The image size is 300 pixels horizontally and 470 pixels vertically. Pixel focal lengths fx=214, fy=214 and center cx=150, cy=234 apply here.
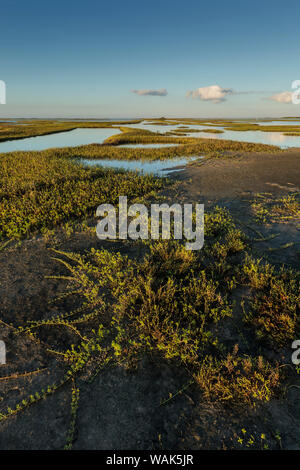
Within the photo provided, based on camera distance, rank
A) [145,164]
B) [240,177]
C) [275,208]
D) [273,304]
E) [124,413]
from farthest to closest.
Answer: [145,164] → [240,177] → [275,208] → [273,304] → [124,413]

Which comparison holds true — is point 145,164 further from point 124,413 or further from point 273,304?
point 124,413

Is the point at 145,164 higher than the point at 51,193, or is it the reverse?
the point at 145,164

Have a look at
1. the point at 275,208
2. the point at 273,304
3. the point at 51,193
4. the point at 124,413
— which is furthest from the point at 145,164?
the point at 124,413

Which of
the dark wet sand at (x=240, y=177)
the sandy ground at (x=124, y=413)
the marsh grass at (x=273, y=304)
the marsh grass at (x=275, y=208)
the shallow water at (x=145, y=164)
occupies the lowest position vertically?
the sandy ground at (x=124, y=413)

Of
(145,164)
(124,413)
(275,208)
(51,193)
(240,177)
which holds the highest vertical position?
(145,164)

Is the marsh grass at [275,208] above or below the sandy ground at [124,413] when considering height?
above

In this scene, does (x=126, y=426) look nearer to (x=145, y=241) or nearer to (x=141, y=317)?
(x=141, y=317)

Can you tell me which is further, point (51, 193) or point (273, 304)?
point (51, 193)

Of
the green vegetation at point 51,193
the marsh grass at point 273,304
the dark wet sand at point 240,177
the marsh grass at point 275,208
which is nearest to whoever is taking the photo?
the marsh grass at point 273,304

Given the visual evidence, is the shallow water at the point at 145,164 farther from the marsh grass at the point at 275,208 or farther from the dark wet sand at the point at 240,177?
the marsh grass at the point at 275,208

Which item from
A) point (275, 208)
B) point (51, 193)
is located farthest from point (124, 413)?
point (51, 193)

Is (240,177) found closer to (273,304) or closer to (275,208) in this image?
(275,208)

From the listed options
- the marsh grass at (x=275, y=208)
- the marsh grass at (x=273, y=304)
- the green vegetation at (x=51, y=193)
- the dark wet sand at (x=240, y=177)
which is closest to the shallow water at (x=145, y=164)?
the dark wet sand at (x=240, y=177)

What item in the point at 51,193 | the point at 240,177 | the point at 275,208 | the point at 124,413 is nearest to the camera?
the point at 124,413
